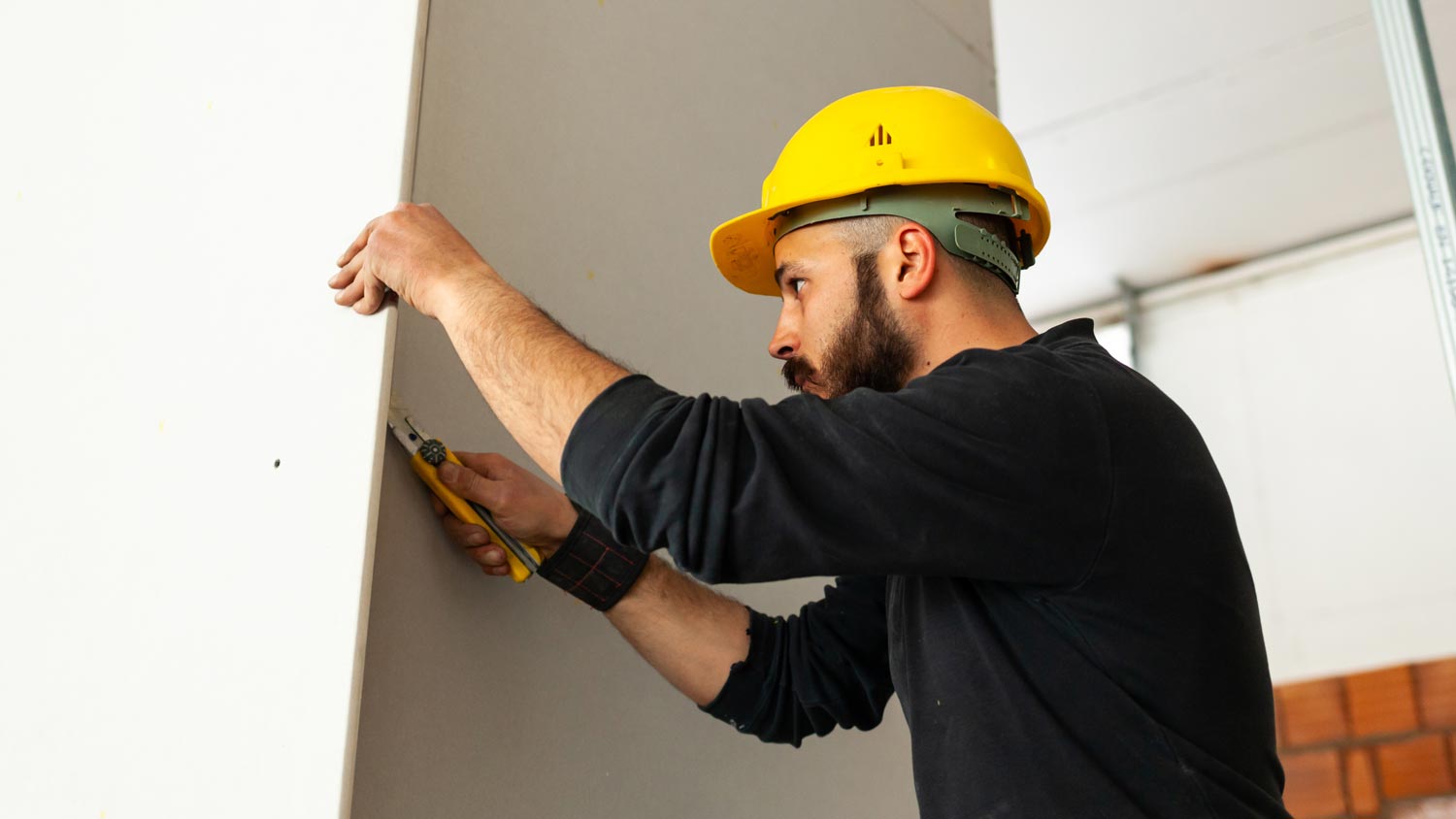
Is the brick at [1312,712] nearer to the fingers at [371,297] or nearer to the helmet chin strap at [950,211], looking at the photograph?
the helmet chin strap at [950,211]

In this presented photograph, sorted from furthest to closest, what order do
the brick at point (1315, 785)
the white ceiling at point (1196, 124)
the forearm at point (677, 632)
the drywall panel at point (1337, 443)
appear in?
the drywall panel at point (1337, 443) → the brick at point (1315, 785) → the white ceiling at point (1196, 124) → the forearm at point (677, 632)

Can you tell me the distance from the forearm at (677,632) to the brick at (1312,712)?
4596 mm

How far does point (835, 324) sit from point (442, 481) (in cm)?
46

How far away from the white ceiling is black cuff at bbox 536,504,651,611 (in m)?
3.40

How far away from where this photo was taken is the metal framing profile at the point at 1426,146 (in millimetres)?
2549

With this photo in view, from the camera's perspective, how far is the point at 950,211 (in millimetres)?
1487

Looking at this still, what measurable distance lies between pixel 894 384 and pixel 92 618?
904mm

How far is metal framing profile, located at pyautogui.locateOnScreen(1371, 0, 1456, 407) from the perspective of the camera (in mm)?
2549

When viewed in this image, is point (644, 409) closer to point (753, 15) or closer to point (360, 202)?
point (360, 202)

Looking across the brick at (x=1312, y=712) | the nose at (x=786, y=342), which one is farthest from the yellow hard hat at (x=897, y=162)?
the brick at (x=1312, y=712)

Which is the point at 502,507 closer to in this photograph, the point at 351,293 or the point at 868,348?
the point at 351,293

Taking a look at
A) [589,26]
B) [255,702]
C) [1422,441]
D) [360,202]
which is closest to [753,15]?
[589,26]

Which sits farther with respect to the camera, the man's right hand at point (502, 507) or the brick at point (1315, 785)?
the brick at point (1315, 785)

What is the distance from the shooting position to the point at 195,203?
1556mm
